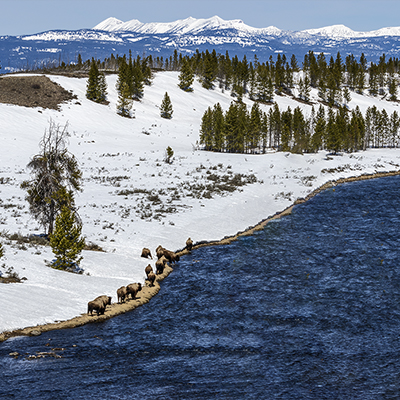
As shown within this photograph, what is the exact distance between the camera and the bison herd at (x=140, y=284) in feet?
57.4

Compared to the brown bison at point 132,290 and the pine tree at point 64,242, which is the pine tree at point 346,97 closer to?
the pine tree at point 64,242

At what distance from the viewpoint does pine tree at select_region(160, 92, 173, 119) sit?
107438 millimetres

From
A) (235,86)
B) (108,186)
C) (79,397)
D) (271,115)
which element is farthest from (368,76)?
(79,397)

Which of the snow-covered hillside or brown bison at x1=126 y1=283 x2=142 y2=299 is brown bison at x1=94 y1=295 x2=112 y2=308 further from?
brown bison at x1=126 y1=283 x2=142 y2=299

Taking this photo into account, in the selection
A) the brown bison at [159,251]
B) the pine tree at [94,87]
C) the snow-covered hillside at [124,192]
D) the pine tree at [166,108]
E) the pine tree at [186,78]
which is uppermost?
the pine tree at [186,78]

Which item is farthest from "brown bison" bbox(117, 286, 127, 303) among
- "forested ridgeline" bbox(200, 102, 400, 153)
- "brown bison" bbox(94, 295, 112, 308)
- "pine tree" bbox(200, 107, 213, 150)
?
"pine tree" bbox(200, 107, 213, 150)

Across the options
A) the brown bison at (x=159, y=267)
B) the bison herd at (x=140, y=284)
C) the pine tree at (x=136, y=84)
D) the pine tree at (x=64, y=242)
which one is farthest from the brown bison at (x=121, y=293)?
the pine tree at (x=136, y=84)

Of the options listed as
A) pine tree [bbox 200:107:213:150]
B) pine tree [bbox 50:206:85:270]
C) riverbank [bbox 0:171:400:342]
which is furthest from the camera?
pine tree [bbox 200:107:213:150]

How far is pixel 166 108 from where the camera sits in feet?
354

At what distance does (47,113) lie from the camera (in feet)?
278

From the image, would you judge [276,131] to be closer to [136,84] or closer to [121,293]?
[136,84]

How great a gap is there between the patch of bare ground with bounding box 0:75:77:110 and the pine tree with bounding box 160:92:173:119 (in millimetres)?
23225

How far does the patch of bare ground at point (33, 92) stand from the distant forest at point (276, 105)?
15.4m

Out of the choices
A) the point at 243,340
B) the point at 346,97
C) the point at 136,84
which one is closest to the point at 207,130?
the point at 136,84
